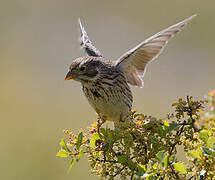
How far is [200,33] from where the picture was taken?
50.9 ft

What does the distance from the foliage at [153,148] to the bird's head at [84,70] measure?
72.6 inches

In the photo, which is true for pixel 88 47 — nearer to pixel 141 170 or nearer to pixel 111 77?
pixel 111 77

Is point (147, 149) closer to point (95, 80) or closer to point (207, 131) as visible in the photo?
point (207, 131)

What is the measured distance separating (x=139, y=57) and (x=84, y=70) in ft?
2.58

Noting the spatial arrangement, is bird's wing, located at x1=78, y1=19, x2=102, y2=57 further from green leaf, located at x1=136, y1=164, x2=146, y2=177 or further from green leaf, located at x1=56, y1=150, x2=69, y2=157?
green leaf, located at x1=136, y1=164, x2=146, y2=177

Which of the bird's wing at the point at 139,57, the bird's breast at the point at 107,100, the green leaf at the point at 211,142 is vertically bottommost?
the green leaf at the point at 211,142

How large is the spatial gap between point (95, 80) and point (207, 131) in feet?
9.12

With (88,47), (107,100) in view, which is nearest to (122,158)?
(107,100)

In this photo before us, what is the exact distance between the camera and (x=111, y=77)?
5.25m

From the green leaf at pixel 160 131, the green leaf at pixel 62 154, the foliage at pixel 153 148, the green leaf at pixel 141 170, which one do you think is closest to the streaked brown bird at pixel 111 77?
the foliage at pixel 153 148

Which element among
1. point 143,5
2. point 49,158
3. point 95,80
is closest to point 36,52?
point 143,5

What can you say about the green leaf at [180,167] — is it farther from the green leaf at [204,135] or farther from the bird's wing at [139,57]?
the bird's wing at [139,57]

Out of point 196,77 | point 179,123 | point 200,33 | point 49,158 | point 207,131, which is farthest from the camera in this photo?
point 200,33

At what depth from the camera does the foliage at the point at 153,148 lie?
246 centimetres
